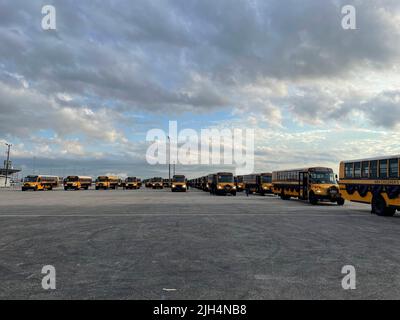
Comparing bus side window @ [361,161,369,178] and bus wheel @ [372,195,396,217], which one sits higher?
bus side window @ [361,161,369,178]

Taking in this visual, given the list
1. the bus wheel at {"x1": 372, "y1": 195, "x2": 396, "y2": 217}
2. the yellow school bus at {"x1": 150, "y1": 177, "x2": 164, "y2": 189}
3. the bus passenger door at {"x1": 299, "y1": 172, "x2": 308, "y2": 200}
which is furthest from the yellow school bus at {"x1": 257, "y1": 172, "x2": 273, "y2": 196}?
the yellow school bus at {"x1": 150, "y1": 177, "x2": 164, "y2": 189}

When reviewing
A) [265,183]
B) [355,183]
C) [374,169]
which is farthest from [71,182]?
[374,169]

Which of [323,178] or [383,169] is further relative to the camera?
Answer: [323,178]

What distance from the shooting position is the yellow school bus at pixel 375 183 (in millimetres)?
16422

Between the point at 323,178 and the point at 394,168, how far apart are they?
9.18m

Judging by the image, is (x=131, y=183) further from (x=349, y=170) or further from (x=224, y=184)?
(x=349, y=170)

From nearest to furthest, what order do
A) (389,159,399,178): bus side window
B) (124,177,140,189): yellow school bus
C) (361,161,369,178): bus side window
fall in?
(389,159,399,178): bus side window → (361,161,369,178): bus side window → (124,177,140,189): yellow school bus

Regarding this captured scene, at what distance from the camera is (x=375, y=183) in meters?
17.7

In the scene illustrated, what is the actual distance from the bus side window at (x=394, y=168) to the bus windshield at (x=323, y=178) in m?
8.71

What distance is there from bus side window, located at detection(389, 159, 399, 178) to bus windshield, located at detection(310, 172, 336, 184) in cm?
871

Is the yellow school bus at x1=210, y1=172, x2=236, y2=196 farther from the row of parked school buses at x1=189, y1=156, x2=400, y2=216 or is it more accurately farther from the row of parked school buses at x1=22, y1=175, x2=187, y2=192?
the row of parked school buses at x1=22, y1=175, x2=187, y2=192

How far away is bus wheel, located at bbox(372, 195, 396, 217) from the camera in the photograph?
56.0 ft

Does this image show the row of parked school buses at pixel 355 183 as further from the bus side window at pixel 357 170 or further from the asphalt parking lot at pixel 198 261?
the asphalt parking lot at pixel 198 261

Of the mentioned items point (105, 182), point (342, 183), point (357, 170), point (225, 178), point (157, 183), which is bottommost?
point (157, 183)
